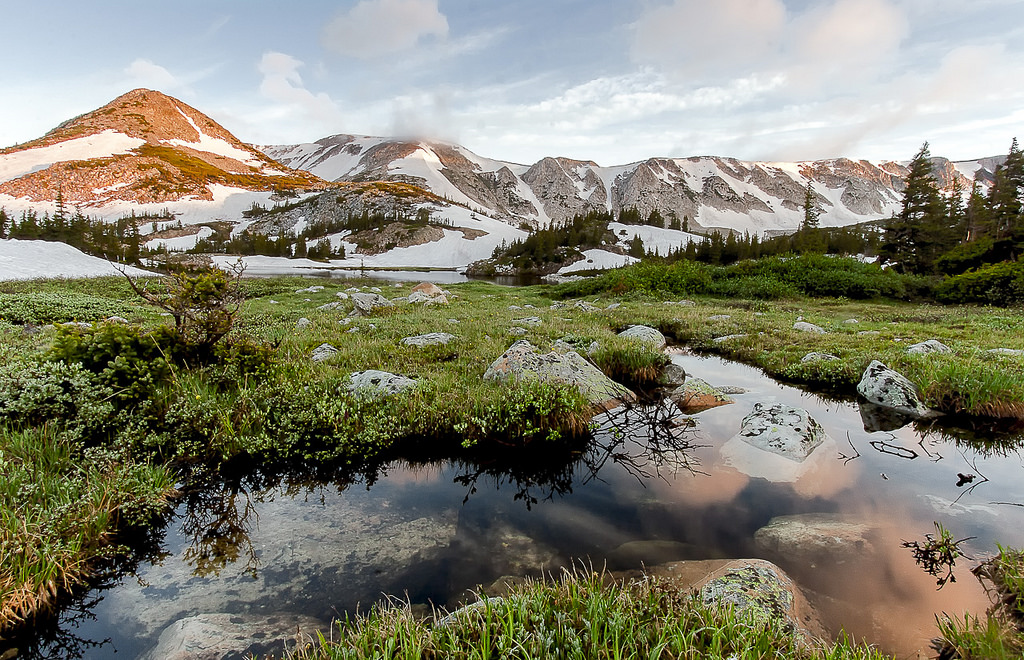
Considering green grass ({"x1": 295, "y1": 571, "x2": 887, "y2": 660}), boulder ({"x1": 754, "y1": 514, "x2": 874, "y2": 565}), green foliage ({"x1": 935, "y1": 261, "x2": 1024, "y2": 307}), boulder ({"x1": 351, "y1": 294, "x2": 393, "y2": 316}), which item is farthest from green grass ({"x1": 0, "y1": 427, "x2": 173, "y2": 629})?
green foliage ({"x1": 935, "y1": 261, "x2": 1024, "y2": 307})

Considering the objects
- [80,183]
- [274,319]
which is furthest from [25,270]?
[80,183]

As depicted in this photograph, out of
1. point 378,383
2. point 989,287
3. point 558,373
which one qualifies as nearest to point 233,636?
point 378,383

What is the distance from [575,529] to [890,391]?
7.17 m

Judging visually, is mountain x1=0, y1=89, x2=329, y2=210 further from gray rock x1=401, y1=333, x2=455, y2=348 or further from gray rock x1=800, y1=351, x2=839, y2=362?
gray rock x1=800, y1=351, x2=839, y2=362

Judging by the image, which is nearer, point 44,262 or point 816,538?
point 816,538

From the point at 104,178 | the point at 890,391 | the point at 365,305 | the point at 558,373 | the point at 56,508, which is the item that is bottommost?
the point at 56,508

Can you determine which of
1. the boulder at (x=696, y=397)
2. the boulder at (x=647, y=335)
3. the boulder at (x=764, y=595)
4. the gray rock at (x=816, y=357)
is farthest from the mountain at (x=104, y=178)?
the boulder at (x=764, y=595)

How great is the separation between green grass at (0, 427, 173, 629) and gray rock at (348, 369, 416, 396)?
2805 mm

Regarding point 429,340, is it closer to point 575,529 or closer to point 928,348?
point 575,529

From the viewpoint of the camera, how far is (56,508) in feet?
13.2

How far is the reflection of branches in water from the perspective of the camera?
18.4 feet

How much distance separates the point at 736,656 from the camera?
7.78 feet

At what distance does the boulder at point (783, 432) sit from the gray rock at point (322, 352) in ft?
25.6

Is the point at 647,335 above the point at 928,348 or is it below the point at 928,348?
below
